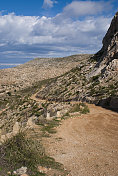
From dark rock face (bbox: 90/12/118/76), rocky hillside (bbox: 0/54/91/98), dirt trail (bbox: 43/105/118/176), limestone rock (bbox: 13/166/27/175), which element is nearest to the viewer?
limestone rock (bbox: 13/166/27/175)

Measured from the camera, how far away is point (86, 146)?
7.76 metres

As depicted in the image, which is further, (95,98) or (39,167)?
(95,98)

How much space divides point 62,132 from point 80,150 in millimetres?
2868

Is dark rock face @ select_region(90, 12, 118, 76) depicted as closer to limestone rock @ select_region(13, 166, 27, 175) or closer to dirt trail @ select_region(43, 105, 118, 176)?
dirt trail @ select_region(43, 105, 118, 176)

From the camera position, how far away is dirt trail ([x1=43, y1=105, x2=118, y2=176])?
5.63 m

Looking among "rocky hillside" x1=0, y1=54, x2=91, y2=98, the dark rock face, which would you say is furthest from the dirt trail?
"rocky hillside" x1=0, y1=54, x2=91, y2=98

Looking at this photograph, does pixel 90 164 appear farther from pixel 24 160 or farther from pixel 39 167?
pixel 24 160

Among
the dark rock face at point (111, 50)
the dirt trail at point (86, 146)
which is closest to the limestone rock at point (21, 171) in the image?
the dirt trail at point (86, 146)

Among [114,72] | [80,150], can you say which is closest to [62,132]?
[80,150]

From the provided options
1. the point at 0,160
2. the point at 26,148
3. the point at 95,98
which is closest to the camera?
the point at 0,160

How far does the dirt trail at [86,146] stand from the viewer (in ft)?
18.5

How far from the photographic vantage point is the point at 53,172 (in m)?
5.04

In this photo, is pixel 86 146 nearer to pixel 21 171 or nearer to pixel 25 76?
pixel 21 171

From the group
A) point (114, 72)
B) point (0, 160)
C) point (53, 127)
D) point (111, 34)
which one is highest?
point (111, 34)
